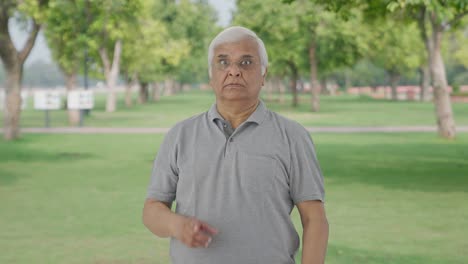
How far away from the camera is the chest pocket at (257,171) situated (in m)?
2.83

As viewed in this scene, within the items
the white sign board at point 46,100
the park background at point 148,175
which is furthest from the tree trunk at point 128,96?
the white sign board at point 46,100

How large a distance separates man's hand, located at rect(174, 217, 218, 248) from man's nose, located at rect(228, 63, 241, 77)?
565 millimetres

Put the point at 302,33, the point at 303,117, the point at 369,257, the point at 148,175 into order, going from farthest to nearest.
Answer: the point at 302,33 → the point at 303,117 → the point at 148,175 → the point at 369,257

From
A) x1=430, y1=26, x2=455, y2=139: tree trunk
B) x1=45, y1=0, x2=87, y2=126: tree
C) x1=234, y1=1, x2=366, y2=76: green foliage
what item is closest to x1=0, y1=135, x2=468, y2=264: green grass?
x1=430, y1=26, x2=455, y2=139: tree trunk

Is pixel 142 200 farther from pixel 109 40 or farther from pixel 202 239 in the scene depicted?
pixel 109 40

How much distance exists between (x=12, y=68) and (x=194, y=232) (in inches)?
890

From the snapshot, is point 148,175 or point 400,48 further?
point 400,48

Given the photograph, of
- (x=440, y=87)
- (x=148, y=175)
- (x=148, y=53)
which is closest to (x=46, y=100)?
(x=440, y=87)

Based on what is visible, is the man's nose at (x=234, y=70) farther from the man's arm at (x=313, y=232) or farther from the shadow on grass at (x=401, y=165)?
the shadow on grass at (x=401, y=165)

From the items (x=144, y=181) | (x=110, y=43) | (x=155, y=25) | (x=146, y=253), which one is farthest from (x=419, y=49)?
(x=146, y=253)

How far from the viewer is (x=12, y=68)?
2420cm

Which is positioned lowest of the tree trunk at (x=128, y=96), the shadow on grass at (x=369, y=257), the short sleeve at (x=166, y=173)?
the tree trunk at (x=128, y=96)

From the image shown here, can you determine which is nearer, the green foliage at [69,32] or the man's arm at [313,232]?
the man's arm at [313,232]

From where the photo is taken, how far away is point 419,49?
73625 millimetres
